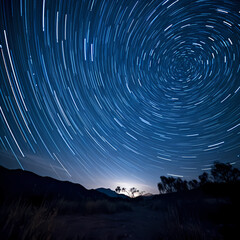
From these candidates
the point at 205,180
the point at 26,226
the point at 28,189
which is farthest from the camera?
the point at 205,180

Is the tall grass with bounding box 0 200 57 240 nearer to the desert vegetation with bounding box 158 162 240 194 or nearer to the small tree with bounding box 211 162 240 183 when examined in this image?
the desert vegetation with bounding box 158 162 240 194

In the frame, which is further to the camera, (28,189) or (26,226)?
(28,189)

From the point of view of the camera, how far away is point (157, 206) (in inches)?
417

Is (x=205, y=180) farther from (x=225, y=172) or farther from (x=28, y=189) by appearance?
(x=28, y=189)

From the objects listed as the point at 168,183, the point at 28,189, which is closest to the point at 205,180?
the point at 168,183

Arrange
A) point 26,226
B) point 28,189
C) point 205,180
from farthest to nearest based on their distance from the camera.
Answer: point 205,180
point 28,189
point 26,226

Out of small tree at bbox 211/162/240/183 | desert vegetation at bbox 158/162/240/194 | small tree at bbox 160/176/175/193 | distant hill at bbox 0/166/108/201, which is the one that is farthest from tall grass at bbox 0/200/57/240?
small tree at bbox 160/176/175/193

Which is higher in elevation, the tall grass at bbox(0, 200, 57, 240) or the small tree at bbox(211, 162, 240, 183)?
the small tree at bbox(211, 162, 240, 183)

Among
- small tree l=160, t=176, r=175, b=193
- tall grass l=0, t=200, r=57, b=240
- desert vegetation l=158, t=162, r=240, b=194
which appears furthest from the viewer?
small tree l=160, t=176, r=175, b=193

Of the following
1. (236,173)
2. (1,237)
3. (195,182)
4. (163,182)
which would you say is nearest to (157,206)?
(1,237)

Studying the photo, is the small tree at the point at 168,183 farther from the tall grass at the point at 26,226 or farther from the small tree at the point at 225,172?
the tall grass at the point at 26,226

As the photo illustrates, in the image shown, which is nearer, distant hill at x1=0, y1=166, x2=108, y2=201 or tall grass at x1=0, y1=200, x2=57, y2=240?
tall grass at x1=0, y1=200, x2=57, y2=240

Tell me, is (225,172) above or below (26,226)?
above

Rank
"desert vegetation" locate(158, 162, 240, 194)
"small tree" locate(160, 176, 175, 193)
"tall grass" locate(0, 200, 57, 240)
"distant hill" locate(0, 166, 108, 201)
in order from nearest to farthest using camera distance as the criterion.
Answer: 1. "tall grass" locate(0, 200, 57, 240)
2. "distant hill" locate(0, 166, 108, 201)
3. "desert vegetation" locate(158, 162, 240, 194)
4. "small tree" locate(160, 176, 175, 193)
